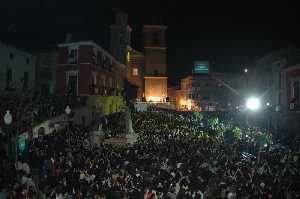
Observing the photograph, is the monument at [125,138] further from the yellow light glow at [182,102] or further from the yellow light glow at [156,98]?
the yellow light glow at [182,102]

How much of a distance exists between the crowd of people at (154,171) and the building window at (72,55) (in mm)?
17232

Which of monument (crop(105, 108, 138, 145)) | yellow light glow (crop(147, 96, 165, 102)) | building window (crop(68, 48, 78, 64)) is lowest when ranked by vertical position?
monument (crop(105, 108, 138, 145))

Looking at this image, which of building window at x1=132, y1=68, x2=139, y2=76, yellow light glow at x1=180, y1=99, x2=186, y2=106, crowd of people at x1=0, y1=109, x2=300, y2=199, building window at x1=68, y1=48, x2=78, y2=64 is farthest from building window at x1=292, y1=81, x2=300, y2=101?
yellow light glow at x1=180, y1=99, x2=186, y2=106

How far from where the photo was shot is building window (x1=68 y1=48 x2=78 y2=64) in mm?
40531

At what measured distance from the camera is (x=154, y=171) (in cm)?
1670

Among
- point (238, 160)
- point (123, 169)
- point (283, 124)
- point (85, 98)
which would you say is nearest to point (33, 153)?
point (123, 169)

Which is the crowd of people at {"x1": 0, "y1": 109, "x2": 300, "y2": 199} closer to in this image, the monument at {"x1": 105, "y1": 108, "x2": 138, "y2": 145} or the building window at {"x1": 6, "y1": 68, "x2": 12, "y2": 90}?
the monument at {"x1": 105, "y1": 108, "x2": 138, "y2": 145}

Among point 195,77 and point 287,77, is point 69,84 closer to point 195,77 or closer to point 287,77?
point 287,77

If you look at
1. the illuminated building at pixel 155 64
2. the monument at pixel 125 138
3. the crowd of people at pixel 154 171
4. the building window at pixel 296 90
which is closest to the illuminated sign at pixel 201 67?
the illuminated building at pixel 155 64

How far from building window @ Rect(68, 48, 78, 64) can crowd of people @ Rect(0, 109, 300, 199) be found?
17232 millimetres

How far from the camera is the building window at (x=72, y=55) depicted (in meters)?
40.5

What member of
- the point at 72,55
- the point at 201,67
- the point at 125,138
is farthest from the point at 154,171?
the point at 201,67

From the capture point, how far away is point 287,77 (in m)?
39.5

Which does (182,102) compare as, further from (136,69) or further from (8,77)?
(8,77)
